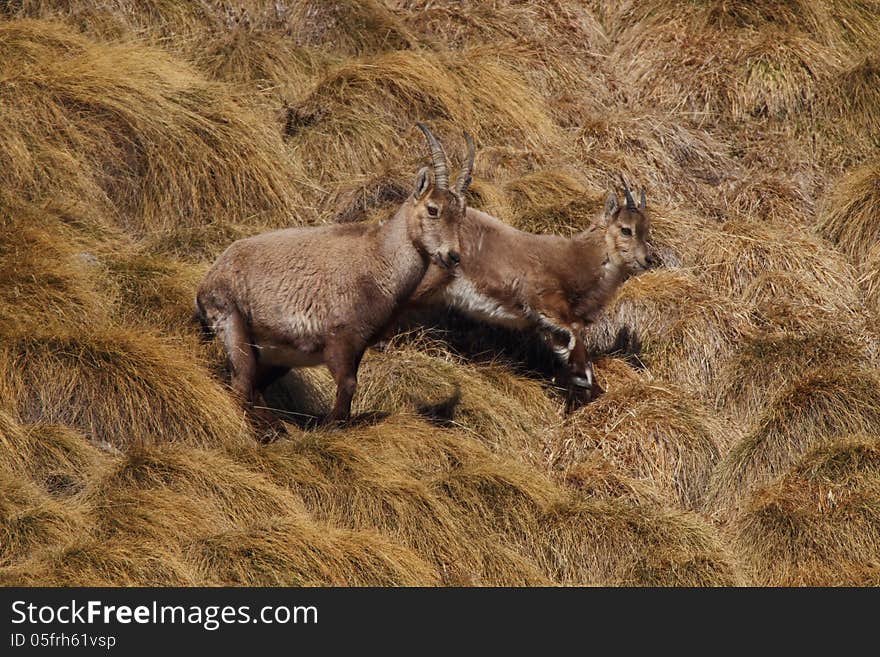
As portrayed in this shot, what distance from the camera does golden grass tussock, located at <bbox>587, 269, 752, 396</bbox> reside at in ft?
38.6

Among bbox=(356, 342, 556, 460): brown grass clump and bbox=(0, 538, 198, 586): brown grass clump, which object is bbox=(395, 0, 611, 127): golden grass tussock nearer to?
bbox=(356, 342, 556, 460): brown grass clump

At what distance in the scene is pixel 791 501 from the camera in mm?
9945

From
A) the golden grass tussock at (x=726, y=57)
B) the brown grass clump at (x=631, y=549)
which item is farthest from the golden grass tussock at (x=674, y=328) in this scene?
the golden grass tussock at (x=726, y=57)

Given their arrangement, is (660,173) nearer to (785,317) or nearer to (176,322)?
(785,317)

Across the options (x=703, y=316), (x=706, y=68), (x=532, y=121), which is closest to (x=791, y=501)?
(x=703, y=316)

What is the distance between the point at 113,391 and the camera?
9820 millimetres

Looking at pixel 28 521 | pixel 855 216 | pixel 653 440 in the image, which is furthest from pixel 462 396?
pixel 855 216

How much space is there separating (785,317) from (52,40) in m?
7.41

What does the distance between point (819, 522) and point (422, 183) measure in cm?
363

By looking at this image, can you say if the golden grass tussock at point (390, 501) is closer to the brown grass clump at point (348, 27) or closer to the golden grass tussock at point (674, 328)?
the golden grass tussock at point (674, 328)

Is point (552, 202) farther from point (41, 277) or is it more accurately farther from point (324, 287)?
point (41, 277)

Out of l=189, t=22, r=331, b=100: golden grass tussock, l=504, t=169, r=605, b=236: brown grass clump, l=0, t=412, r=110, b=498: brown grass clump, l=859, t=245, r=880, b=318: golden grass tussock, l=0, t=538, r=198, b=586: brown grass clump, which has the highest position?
l=859, t=245, r=880, b=318: golden grass tussock

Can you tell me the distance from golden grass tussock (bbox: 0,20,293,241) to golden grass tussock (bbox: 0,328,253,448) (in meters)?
2.86

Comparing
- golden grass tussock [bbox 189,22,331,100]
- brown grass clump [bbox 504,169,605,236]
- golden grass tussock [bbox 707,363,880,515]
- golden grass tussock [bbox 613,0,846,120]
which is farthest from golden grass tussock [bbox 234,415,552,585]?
golden grass tussock [bbox 613,0,846,120]
